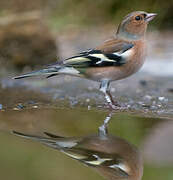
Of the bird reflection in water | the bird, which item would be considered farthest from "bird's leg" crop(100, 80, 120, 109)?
the bird reflection in water

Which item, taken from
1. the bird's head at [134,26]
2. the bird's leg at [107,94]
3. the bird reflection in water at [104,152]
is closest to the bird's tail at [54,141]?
the bird reflection in water at [104,152]

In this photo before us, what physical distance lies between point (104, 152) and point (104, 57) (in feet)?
6.42

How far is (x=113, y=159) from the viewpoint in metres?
3.87

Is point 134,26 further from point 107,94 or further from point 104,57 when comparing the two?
point 107,94

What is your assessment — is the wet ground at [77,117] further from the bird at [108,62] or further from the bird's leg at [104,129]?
the bird at [108,62]

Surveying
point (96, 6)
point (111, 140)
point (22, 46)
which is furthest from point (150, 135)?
point (96, 6)

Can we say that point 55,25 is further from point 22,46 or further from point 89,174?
point 89,174

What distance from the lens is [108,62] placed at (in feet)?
19.0

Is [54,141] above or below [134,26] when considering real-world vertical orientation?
below

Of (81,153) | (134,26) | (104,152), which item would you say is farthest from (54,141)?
(134,26)

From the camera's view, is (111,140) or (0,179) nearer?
(0,179)

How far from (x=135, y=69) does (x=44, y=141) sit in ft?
6.04

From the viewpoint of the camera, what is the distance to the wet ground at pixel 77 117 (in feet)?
12.1

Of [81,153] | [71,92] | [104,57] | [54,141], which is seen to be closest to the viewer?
[81,153]
